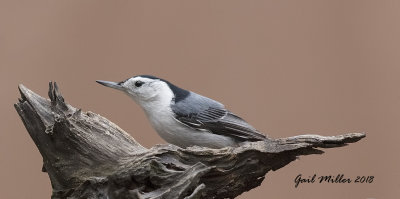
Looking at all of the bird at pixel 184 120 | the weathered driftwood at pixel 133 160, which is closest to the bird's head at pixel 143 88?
the bird at pixel 184 120

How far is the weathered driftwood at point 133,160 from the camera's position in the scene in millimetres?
2123

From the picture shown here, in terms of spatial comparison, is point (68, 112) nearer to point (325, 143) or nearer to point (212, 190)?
point (212, 190)

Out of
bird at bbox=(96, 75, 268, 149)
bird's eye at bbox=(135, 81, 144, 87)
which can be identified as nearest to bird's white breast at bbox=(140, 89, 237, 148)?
bird at bbox=(96, 75, 268, 149)

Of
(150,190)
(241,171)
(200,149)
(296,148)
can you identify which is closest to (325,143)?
(296,148)

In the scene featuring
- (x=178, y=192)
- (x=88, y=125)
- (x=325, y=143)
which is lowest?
(x=178, y=192)

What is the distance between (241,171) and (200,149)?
189 mm

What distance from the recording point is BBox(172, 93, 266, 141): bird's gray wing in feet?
7.84

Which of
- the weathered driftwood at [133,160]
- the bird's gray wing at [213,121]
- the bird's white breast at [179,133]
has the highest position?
the bird's gray wing at [213,121]

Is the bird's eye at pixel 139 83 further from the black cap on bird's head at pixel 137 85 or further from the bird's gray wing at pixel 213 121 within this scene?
the bird's gray wing at pixel 213 121

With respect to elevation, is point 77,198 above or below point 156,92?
below

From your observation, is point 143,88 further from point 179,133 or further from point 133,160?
point 133,160

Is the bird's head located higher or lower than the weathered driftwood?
higher

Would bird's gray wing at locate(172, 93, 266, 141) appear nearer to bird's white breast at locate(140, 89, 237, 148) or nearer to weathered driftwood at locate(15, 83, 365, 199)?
bird's white breast at locate(140, 89, 237, 148)

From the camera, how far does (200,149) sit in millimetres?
2219
